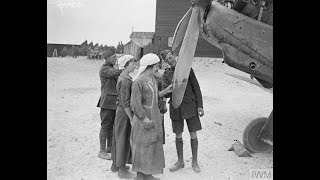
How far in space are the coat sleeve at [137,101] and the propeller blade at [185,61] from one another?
76 centimetres

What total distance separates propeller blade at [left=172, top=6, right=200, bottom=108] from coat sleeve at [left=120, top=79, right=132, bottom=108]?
75 cm

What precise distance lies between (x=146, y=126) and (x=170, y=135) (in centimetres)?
304

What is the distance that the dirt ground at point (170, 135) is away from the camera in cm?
493

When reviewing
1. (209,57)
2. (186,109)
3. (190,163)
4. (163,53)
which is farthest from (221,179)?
(209,57)

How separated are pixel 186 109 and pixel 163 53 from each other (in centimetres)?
101

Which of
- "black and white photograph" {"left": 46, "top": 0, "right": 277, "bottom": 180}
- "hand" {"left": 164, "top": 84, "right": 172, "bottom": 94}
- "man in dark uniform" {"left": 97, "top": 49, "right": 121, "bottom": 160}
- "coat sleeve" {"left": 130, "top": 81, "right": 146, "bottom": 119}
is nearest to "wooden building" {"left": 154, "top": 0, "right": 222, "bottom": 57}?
"black and white photograph" {"left": 46, "top": 0, "right": 277, "bottom": 180}

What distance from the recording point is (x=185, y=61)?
4.90 m

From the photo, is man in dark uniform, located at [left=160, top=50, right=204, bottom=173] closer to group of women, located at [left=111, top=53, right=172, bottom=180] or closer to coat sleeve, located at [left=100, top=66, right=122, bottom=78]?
group of women, located at [left=111, top=53, right=172, bottom=180]

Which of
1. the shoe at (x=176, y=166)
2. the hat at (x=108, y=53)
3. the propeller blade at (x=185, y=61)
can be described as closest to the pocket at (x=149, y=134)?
the propeller blade at (x=185, y=61)

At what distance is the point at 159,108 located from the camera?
4.63 m

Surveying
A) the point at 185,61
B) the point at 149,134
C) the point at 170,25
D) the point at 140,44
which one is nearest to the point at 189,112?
the point at 185,61
